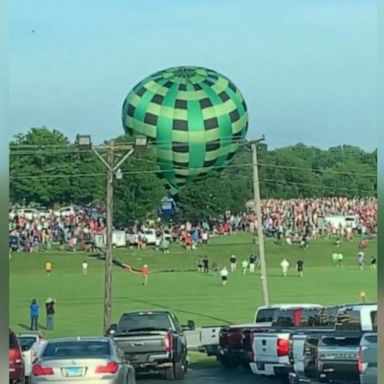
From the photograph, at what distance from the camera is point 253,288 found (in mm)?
16219

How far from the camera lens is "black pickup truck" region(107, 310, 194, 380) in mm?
14817

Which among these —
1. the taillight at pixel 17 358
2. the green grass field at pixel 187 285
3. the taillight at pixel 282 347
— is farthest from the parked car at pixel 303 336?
the taillight at pixel 17 358

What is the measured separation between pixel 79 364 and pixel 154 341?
4.64 metres

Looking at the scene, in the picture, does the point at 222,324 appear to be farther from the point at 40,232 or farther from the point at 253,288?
the point at 40,232

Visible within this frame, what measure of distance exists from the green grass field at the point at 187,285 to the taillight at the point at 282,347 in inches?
41.0

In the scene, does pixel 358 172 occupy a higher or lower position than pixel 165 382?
higher

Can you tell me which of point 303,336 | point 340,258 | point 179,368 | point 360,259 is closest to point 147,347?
point 179,368

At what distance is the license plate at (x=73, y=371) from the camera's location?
→ 1053 cm

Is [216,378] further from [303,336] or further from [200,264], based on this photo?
[303,336]

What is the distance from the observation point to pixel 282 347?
14.2 meters

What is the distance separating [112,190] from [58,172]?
1.45 metres

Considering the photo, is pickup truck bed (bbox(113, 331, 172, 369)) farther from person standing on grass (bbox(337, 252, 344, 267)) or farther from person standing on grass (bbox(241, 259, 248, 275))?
person standing on grass (bbox(337, 252, 344, 267))

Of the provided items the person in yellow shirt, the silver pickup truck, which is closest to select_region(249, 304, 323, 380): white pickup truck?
the person in yellow shirt

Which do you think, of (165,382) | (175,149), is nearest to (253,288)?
(165,382)
